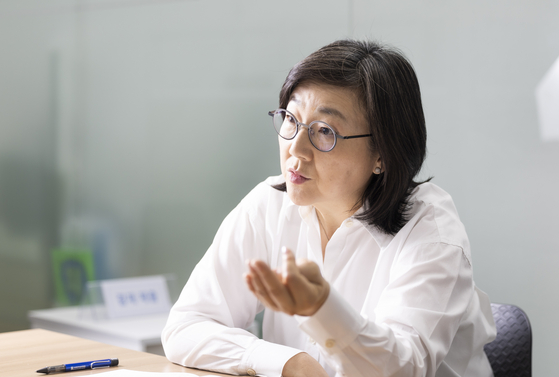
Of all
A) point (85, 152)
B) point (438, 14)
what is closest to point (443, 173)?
point (438, 14)

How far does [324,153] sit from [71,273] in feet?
7.00

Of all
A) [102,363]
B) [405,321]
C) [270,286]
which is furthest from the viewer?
[102,363]

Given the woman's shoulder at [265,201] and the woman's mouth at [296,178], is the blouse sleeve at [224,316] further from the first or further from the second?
the woman's mouth at [296,178]

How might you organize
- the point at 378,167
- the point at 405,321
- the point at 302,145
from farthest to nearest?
the point at 378,167
the point at 302,145
the point at 405,321

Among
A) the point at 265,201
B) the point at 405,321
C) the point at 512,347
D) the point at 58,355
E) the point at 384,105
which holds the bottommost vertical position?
the point at 512,347

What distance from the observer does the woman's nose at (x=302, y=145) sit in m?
1.26

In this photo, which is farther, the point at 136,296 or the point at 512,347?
the point at 136,296

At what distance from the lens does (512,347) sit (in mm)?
1428

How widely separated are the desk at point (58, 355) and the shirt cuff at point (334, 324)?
0.36 metres

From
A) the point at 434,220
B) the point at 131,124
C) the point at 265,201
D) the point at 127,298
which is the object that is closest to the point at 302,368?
the point at 434,220

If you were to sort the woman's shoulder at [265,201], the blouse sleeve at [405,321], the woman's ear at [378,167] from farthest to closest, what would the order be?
the woman's shoulder at [265,201] < the woman's ear at [378,167] < the blouse sleeve at [405,321]

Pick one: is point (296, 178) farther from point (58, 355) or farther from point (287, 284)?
point (58, 355)

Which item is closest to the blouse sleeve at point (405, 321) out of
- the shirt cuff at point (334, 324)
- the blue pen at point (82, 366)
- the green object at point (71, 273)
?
the shirt cuff at point (334, 324)

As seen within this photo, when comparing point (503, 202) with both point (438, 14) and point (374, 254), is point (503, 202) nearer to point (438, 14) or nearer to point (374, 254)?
point (438, 14)
